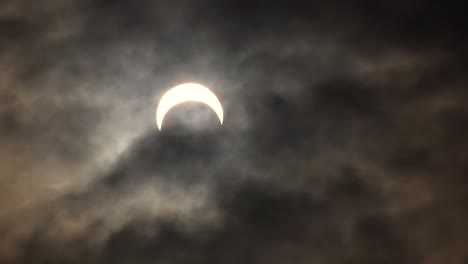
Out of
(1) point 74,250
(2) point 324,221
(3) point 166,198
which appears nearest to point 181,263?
(3) point 166,198

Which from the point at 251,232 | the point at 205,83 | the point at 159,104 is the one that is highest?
the point at 205,83

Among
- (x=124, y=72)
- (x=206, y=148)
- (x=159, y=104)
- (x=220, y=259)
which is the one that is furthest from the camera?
(x=220, y=259)

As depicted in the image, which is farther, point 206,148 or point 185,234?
point 185,234

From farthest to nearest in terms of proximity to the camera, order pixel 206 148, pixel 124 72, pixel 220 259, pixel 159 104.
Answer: pixel 220 259
pixel 206 148
pixel 124 72
pixel 159 104

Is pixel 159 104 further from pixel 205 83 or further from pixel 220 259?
pixel 220 259

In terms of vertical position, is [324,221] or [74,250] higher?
[324,221]

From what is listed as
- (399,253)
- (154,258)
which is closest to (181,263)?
(154,258)
